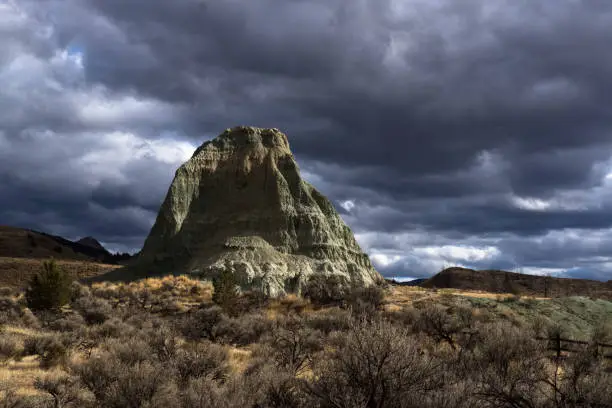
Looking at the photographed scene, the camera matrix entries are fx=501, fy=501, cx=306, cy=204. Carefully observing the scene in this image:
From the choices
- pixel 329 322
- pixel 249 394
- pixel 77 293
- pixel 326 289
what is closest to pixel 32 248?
pixel 77 293

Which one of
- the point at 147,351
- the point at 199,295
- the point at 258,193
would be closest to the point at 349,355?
the point at 147,351

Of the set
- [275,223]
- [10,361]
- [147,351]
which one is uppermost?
[275,223]

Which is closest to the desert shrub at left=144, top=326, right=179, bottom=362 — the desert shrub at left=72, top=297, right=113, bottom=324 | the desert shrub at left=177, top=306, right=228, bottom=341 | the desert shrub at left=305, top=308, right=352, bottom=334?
the desert shrub at left=177, top=306, right=228, bottom=341

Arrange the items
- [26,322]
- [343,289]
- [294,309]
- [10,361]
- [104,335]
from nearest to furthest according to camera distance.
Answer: [10,361]
[104,335]
[26,322]
[294,309]
[343,289]

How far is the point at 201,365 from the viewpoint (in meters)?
11.8

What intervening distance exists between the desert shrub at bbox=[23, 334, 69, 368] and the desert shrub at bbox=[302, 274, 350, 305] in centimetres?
2280

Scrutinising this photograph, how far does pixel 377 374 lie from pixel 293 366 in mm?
5966

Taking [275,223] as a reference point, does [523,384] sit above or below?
below

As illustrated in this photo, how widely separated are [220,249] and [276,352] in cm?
2826

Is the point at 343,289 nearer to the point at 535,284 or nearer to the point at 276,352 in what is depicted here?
the point at 276,352

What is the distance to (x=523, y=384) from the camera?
397 inches

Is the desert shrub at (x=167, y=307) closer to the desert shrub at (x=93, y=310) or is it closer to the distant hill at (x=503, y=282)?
the desert shrub at (x=93, y=310)

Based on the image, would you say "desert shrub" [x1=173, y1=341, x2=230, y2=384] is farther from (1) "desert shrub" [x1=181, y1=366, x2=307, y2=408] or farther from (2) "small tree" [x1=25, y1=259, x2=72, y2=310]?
(2) "small tree" [x1=25, y1=259, x2=72, y2=310]

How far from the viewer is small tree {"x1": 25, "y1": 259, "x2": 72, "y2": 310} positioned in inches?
1179
